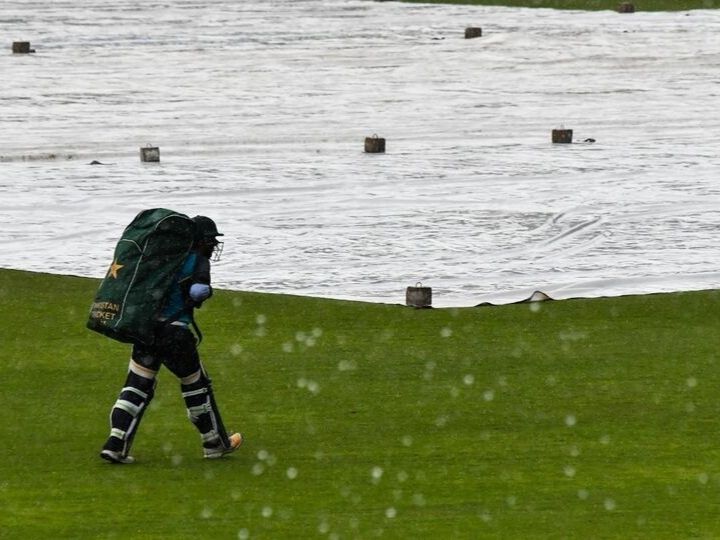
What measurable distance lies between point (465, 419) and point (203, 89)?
23220 mm

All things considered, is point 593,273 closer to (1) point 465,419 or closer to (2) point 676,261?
(2) point 676,261

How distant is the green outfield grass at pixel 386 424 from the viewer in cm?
973

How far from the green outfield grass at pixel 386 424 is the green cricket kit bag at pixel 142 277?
822 mm

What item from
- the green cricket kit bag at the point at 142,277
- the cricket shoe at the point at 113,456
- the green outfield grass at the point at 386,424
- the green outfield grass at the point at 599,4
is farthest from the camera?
the green outfield grass at the point at 599,4

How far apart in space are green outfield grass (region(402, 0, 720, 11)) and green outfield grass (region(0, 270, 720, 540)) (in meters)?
34.8

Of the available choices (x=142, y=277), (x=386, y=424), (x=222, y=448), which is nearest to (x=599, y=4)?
(x=386, y=424)

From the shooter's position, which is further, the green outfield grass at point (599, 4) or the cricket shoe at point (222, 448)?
the green outfield grass at point (599, 4)

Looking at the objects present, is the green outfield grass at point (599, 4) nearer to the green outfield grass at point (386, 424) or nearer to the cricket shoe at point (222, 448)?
the green outfield grass at point (386, 424)

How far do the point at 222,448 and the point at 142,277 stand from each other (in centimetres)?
111

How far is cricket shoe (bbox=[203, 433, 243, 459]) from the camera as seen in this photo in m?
11.1

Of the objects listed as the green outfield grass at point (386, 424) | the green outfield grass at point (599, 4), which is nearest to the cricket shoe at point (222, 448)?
the green outfield grass at point (386, 424)

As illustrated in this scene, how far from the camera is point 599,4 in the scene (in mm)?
53531

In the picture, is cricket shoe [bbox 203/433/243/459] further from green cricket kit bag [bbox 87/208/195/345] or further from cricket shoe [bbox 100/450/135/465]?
green cricket kit bag [bbox 87/208/195/345]

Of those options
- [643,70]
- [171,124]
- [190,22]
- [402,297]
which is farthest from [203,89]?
[402,297]
